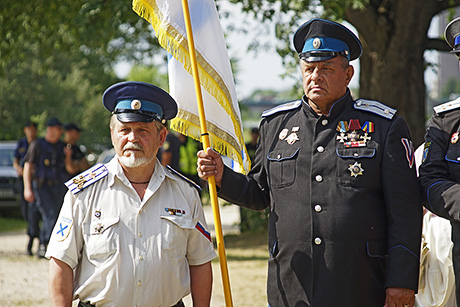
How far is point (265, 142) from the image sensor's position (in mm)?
4230

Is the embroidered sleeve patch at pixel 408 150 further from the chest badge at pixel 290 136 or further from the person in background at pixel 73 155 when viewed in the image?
the person in background at pixel 73 155

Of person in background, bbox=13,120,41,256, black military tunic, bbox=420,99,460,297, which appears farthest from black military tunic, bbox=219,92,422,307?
person in background, bbox=13,120,41,256

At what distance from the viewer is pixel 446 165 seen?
389 cm

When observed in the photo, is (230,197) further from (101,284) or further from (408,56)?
(408,56)

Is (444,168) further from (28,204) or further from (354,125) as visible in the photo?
(28,204)

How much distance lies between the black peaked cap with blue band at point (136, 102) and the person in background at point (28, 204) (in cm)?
801

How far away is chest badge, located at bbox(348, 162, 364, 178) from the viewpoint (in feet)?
12.5

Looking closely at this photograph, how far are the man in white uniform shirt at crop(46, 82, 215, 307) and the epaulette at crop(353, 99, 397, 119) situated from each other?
1.03 metres

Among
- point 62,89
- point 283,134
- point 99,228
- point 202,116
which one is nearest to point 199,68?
point 202,116

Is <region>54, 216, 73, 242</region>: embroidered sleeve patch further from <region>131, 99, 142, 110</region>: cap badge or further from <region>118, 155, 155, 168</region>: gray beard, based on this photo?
<region>131, 99, 142, 110</region>: cap badge

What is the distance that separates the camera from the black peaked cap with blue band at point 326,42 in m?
3.93

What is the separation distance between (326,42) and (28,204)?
9120 millimetres

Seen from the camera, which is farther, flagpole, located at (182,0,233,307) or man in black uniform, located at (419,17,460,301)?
flagpole, located at (182,0,233,307)

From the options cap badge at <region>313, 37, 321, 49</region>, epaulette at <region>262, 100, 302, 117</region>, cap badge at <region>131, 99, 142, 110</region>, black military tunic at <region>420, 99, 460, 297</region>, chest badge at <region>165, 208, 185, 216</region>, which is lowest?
chest badge at <region>165, 208, 185, 216</region>
